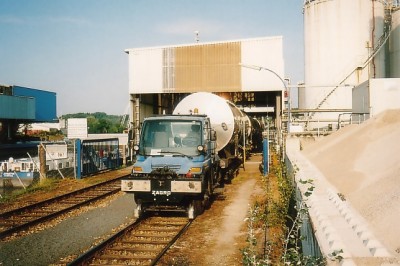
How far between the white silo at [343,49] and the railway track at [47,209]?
2094cm

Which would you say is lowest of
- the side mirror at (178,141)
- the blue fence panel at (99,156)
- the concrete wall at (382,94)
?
the blue fence panel at (99,156)

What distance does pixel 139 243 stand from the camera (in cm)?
846

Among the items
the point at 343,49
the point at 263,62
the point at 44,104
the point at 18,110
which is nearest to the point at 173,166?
the point at 263,62

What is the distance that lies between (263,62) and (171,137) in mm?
18153

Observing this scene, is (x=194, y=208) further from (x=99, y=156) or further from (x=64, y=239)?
(x=99, y=156)

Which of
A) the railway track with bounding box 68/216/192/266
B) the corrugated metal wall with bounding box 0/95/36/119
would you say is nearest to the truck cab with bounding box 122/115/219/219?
the railway track with bounding box 68/216/192/266

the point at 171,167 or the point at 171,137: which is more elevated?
the point at 171,137

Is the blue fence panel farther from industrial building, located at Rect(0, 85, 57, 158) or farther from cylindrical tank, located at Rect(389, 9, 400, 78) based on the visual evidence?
cylindrical tank, located at Rect(389, 9, 400, 78)

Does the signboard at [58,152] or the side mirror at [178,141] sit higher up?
the side mirror at [178,141]

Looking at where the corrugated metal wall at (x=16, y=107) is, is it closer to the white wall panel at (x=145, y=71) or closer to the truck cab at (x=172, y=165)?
the white wall panel at (x=145, y=71)

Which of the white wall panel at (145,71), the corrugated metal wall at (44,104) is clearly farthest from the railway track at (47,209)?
the corrugated metal wall at (44,104)

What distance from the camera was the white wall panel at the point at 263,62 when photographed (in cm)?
2698

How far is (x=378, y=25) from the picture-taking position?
105ft

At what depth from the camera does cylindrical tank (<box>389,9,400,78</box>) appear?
32.2 metres
